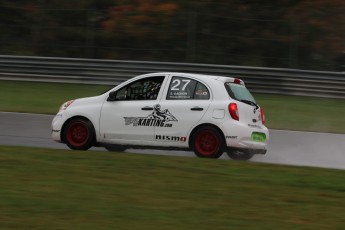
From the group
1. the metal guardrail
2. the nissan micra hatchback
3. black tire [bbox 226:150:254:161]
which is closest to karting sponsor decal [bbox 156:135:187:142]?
the nissan micra hatchback

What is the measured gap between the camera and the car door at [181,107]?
11742 mm

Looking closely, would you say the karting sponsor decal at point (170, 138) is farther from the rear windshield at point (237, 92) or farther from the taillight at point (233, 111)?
the rear windshield at point (237, 92)

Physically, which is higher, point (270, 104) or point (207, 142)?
point (270, 104)

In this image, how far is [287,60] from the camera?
2303 centimetres

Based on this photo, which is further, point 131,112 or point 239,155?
point 239,155

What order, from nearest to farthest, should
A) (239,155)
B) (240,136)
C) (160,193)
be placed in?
(160,193)
(240,136)
(239,155)

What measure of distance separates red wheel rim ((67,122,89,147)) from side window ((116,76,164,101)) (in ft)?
2.51

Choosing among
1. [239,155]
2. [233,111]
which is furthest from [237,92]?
[239,155]

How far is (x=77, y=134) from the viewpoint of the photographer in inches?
491

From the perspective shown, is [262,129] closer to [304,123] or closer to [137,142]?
[137,142]

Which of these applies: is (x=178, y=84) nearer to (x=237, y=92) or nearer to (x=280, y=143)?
(x=237, y=92)

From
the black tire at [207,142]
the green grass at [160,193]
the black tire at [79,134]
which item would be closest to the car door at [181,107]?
the black tire at [207,142]

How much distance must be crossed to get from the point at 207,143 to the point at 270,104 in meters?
9.28

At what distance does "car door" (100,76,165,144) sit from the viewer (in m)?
12.0
